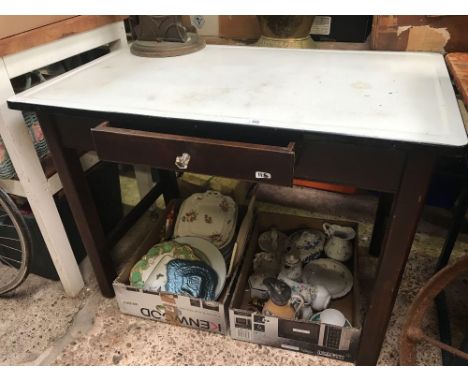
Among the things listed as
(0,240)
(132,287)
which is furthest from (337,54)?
(0,240)

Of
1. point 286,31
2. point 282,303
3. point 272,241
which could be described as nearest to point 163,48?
point 286,31

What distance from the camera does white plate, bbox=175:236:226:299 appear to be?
1.25 meters

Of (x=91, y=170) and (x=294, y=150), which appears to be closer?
(x=294, y=150)

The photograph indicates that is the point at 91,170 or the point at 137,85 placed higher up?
the point at 137,85

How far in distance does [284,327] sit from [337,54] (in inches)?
32.8

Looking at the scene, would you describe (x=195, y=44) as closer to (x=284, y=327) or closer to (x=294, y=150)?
(x=294, y=150)

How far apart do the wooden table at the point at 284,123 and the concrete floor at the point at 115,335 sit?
0.89 ft

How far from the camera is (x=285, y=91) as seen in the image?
91cm

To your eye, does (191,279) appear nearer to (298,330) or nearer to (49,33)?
(298,330)

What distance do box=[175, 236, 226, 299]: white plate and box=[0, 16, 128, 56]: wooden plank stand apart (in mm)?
745

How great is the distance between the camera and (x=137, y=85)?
981mm

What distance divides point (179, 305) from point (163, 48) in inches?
31.7

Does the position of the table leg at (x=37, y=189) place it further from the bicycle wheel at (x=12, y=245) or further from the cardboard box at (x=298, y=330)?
the cardboard box at (x=298, y=330)
